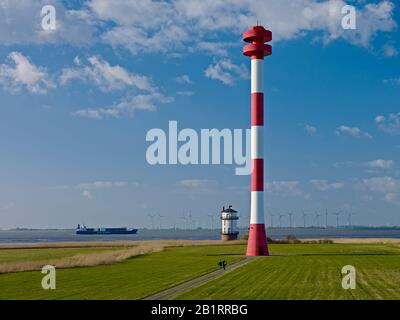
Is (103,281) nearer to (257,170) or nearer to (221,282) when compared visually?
(221,282)

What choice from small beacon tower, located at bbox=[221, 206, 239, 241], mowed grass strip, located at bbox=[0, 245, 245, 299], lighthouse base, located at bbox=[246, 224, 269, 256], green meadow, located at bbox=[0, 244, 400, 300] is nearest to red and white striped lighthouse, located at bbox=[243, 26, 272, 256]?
lighthouse base, located at bbox=[246, 224, 269, 256]

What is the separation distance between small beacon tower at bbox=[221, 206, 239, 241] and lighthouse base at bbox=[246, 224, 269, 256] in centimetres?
5813

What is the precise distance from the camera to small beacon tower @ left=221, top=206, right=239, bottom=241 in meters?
124

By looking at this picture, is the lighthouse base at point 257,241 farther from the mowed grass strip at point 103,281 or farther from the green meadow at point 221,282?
the mowed grass strip at point 103,281

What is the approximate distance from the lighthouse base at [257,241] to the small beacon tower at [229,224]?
58.1 m

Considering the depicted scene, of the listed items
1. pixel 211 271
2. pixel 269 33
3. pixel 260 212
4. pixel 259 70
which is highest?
pixel 269 33

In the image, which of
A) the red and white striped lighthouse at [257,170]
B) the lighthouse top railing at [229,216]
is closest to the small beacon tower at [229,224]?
the lighthouse top railing at [229,216]

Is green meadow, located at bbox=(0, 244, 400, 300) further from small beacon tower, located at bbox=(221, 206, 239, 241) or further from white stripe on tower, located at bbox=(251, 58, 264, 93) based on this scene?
small beacon tower, located at bbox=(221, 206, 239, 241)

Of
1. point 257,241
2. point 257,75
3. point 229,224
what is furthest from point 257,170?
point 229,224
